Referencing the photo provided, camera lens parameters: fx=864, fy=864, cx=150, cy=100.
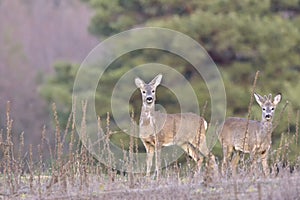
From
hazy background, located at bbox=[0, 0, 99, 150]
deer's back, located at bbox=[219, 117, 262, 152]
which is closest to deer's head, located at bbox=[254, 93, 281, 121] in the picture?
deer's back, located at bbox=[219, 117, 262, 152]

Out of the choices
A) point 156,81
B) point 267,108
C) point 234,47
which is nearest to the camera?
point 267,108

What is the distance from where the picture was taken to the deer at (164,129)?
13.6 meters

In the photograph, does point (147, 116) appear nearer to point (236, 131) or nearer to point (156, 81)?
point (156, 81)

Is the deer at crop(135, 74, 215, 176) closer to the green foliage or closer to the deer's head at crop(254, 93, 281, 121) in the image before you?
the deer's head at crop(254, 93, 281, 121)

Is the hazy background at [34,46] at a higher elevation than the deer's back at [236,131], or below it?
higher

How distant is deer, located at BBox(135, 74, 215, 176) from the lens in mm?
13594

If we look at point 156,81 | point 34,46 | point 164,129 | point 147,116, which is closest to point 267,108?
point 164,129

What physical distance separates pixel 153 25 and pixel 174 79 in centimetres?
150

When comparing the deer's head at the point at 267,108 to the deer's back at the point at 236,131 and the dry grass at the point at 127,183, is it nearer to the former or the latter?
the deer's back at the point at 236,131

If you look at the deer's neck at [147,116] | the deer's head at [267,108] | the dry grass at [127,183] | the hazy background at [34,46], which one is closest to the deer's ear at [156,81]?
the deer's neck at [147,116]

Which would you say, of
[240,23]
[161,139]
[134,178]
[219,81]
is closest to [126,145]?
[219,81]

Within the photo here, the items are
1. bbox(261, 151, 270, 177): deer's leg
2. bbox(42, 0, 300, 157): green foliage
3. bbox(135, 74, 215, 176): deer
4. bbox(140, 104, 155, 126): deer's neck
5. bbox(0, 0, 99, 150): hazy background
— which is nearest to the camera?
bbox(261, 151, 270, 177): deer's leg

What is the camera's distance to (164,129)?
13836 mm

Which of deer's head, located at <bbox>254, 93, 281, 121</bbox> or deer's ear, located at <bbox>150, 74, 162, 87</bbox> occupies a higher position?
deer's ear, located at <bbox>150, 74, 162, 87</bbox>
